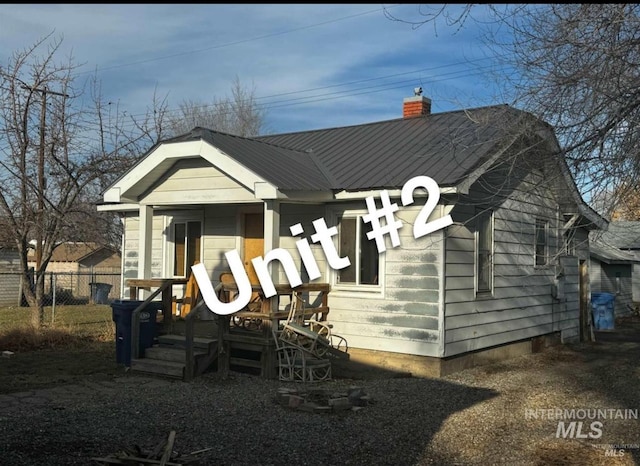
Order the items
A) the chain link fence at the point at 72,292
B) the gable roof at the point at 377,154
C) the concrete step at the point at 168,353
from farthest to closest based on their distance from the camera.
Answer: the chain link fence at the point at 72,292 → the concrete step at the point at 168,353 → the gable roof at the point at 377,154

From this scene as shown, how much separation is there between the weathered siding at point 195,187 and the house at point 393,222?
24 millimetres

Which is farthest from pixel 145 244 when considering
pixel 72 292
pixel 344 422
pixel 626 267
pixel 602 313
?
pixel 626 267

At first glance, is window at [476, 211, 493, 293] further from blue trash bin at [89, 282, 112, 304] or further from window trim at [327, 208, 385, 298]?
blue trash bin at [89, 282, 112, 304]

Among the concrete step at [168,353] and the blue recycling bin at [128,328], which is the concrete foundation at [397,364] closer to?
the concrete step at [168,353]

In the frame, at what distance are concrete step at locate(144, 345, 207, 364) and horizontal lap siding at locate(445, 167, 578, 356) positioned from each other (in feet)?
13.6

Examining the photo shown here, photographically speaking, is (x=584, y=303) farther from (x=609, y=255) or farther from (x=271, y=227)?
(x=609, y=255)

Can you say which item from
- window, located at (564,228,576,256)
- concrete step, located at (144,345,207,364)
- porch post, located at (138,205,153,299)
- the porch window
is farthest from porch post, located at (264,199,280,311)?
window, located at (564,228,576,256)

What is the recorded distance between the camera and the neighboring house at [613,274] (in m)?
25.9

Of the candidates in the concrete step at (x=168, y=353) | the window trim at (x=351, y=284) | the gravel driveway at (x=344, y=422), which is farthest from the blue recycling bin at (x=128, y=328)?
the window trim at (x=351, y=284)

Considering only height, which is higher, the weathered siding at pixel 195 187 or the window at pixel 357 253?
the weathered siding at pixel 195 187

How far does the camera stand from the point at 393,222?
10.6m

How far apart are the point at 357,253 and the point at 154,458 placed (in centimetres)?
628

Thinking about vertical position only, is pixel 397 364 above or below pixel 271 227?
below

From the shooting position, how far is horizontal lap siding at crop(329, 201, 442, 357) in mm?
10289
